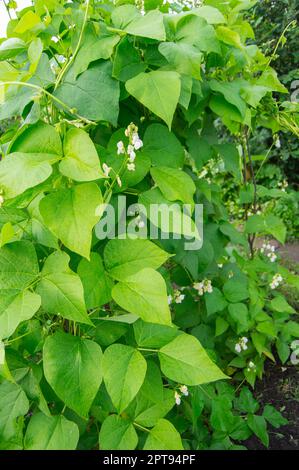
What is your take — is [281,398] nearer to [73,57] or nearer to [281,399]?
[281,399]

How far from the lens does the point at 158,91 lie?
0.84 metres

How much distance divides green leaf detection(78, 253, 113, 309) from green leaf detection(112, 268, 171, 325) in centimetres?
4

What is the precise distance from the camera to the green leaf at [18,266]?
2.50 ft

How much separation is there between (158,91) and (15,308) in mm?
492

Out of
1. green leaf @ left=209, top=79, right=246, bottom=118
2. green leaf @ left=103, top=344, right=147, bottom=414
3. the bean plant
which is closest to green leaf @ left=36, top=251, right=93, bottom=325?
the bean plant

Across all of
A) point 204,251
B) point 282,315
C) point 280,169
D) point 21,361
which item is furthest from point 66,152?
point 280,169

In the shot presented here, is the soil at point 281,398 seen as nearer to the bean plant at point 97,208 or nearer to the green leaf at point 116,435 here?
the bean plant at point 97,208

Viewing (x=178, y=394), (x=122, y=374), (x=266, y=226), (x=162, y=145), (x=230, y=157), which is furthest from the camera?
(x=266, y=226)

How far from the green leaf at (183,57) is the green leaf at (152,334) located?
54 cm

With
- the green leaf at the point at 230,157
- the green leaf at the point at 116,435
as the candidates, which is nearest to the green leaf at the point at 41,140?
the green leaf at the point at 116,435

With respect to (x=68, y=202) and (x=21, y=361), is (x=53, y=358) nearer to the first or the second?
(x=21, y=361)

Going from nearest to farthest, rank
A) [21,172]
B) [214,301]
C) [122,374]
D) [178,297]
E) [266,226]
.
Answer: [21,172] → [122,374] → [178,297] → [214,301] → [266,226]

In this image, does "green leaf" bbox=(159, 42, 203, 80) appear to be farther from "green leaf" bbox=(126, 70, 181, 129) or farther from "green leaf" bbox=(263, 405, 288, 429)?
"green leaf" bbox=(263, 405, 288, 429)

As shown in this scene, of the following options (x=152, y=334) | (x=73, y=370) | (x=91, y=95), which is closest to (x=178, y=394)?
(x=152, y=334)
